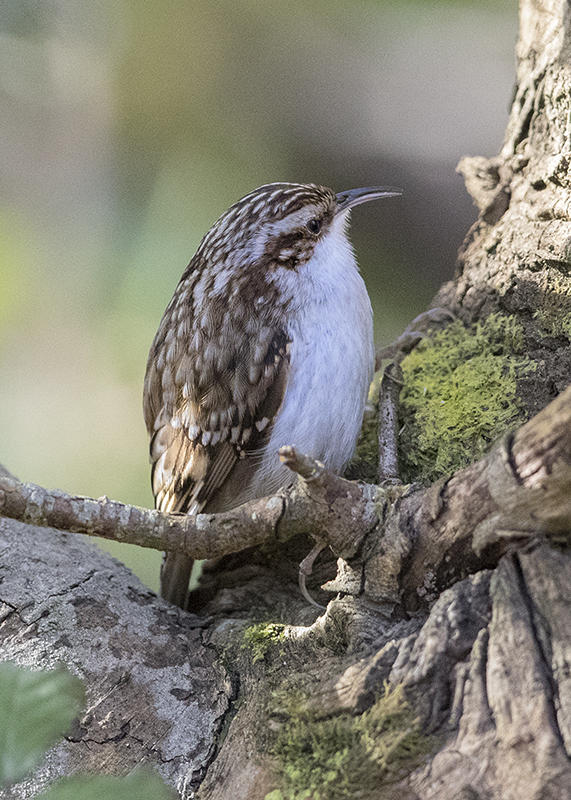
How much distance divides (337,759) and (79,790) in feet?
1.64

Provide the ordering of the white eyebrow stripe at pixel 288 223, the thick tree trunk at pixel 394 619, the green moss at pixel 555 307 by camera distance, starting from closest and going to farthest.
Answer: the thick tree trunk at pixel 394 619, the green moss at pixel 555 307, the white eyebrow stripe at pixel 288 223

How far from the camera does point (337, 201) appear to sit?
2.46 metres

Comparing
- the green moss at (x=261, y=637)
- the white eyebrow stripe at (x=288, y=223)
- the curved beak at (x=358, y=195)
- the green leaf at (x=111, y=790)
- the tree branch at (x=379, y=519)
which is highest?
the curved beak at (x=358, y=195)

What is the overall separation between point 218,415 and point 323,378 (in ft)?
1.05

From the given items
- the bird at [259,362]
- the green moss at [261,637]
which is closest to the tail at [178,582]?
the bird at [259,362]

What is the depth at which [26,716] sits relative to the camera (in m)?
0.94

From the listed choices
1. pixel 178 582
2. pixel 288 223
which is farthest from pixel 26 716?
pixel 288 223

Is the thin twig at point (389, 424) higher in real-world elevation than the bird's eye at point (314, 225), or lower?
lower

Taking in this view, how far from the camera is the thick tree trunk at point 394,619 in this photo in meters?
1.19

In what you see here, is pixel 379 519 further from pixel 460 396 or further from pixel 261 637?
pixel 460 396

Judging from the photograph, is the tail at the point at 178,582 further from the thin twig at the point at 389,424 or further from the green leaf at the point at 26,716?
the green leaf at the point at 26,716

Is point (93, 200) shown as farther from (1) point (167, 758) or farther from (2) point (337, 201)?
(1) point (167, 758)

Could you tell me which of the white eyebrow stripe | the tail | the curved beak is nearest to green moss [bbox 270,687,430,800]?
the tail

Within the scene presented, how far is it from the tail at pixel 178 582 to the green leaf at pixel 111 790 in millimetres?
1211
